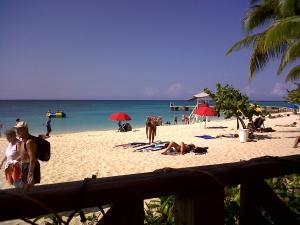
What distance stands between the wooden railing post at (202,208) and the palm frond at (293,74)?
13.4m

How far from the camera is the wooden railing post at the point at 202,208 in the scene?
1.16m

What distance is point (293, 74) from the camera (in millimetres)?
13031

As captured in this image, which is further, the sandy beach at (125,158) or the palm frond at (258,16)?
the palm frond at (258,16)

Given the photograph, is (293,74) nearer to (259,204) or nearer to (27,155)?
(27,155)

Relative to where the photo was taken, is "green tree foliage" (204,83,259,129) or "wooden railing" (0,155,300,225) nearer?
"wooden railing" (0,155,300,225)

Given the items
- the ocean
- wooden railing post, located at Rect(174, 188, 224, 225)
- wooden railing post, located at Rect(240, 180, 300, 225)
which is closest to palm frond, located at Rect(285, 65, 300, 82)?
wooden railing post, located at Rect(240, 180, 300, 225)

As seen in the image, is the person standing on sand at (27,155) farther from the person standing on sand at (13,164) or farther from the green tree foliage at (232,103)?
the green tree foliage at (232,103)

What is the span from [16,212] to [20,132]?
334cm

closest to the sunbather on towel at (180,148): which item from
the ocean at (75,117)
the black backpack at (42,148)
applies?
the black backpack at (42,148)

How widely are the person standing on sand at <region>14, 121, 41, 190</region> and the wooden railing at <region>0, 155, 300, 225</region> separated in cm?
313

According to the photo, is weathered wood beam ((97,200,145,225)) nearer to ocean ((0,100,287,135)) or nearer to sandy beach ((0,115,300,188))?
sandy beach ((0,115,300,188))

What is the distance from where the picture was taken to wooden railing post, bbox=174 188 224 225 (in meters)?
1.16

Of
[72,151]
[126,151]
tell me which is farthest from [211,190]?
[72,151]

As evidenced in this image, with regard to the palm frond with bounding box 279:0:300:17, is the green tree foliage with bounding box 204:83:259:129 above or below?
below
